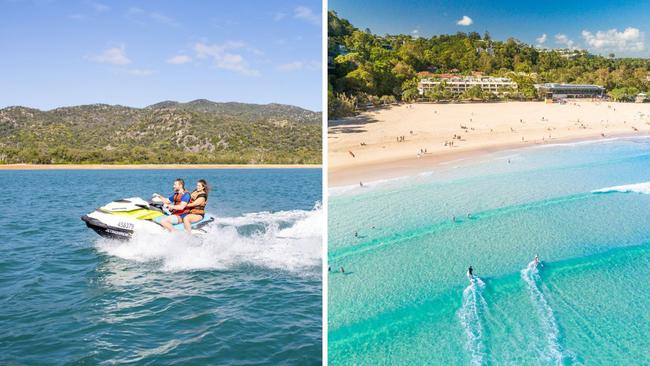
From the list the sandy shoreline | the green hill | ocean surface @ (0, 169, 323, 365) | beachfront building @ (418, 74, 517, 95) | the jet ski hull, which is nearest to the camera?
ocean surface @ (0, 169, 323, 365)

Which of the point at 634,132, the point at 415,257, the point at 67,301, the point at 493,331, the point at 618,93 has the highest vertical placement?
the point at 618,93

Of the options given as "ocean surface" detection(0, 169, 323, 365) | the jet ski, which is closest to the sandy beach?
"ocean surface" detection(0, 169, 323, 365)

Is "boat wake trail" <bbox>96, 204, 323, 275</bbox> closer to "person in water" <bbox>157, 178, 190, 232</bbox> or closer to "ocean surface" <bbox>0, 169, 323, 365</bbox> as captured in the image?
"ocean surface" <bbox>0, 169, 323, 365</bbox>

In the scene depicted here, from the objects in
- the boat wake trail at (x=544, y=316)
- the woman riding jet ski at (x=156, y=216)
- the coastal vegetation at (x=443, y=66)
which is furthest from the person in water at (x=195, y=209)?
the boat wake trail at (x=544, y=316)

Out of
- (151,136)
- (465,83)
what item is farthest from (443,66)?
(151,136)

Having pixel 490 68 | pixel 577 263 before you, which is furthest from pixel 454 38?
pixel 577 263

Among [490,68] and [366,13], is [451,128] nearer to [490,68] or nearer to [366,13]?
[490,68]

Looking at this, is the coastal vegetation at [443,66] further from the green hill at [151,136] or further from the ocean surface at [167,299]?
the green hill at [151,136]
